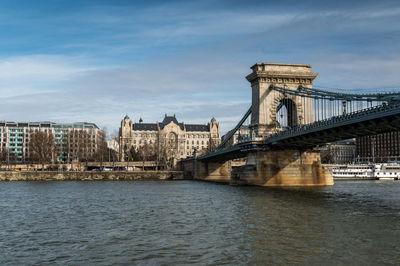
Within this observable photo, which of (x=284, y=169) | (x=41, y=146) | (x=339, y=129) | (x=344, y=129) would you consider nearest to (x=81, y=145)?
(x=41, y=146)

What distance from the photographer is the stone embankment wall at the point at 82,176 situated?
77.0 metres

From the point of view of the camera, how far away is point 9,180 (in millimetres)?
76000

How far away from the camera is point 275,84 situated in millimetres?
54406

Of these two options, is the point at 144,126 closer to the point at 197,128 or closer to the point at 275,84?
the point at 197,128

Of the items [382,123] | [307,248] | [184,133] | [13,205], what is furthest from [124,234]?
[184,133]

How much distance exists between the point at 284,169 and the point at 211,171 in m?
36.4

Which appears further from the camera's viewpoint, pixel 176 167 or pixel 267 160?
pixel 176 167

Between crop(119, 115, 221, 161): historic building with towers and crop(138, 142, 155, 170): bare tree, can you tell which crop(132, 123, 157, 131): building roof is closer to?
crop(119, 115, 221, 161): historic building with towers

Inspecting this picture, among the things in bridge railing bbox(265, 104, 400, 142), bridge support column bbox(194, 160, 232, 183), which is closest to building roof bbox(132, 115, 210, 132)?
bridge support column bbox(194, 160, 232, 183)

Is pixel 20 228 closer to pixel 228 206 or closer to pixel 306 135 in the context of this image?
pixel 228 206

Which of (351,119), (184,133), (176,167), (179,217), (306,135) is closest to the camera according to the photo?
(179,217)

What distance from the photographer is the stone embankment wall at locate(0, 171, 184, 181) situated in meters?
77.0

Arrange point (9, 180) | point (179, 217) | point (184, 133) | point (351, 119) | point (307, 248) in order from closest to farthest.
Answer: point (307, 248)
point (179, 217)
point (351, 119)
point (9, 180)
point (184, 133)

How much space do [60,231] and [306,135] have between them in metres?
28.6
